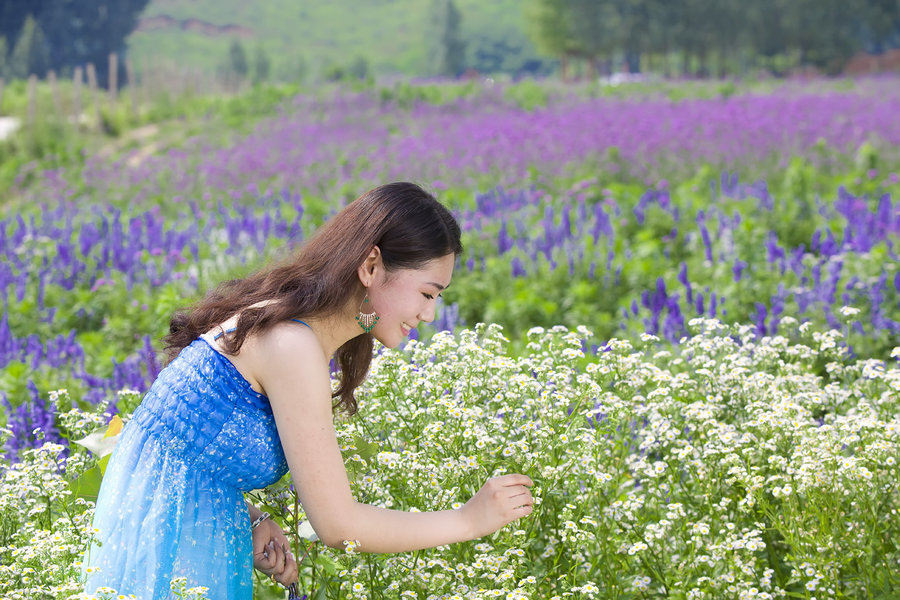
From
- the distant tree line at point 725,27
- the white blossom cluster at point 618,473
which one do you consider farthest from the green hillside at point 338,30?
the white blossom cluster at point 618,473

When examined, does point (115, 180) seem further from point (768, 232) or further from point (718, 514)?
point (718, 514)

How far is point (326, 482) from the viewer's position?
2.04 m

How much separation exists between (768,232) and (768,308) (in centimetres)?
133

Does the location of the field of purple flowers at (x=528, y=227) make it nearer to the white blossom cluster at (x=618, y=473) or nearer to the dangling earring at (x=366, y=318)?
the dangling earring at (x=366, y=318)

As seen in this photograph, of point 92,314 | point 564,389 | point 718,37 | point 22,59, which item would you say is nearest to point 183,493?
point 564,389

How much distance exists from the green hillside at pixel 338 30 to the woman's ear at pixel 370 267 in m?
69.3

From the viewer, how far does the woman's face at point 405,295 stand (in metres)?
2.22

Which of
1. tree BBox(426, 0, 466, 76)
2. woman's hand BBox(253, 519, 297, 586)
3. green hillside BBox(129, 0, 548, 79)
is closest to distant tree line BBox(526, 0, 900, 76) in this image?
tree BBox(426, 0, 466, 76)

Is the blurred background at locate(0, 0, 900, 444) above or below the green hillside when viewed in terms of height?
below

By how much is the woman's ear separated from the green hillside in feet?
227

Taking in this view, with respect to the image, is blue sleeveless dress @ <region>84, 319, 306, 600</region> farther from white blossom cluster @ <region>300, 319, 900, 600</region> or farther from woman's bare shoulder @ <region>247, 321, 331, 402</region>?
white blossom cluster @ <region>300, 319, 900, 600</region>

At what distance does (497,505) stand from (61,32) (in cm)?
4317

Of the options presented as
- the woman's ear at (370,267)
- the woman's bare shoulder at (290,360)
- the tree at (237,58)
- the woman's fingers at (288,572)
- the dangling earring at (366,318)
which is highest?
the tree at (237,58)

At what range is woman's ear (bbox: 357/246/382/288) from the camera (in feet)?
7.18
